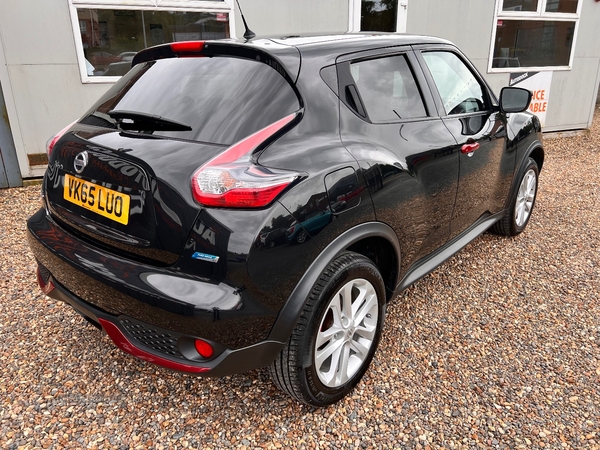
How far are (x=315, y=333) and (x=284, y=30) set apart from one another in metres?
5.56

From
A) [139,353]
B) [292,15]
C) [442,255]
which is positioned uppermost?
[292,15]

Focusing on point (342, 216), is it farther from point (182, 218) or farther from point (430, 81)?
point (430, 81)

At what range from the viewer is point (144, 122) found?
1.99 metres

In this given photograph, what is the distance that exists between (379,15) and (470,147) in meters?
5.05

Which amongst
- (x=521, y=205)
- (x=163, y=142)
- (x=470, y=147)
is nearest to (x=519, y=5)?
(x=521, y=205)

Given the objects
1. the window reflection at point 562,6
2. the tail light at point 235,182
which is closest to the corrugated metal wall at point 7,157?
the tail light at point 235,182

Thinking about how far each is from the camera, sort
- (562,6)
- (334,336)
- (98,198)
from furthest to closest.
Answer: (562,6)
(334,336)
(98,198)

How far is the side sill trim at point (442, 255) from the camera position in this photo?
2.62 meters

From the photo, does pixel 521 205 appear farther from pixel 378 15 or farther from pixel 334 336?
pixel 378 15

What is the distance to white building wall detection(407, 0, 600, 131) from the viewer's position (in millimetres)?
7406

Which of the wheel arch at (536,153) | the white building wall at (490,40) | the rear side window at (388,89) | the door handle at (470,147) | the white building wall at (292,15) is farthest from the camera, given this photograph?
the white building wall at (490,40)

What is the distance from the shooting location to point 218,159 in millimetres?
1720

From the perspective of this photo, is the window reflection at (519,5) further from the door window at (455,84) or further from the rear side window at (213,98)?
the rear side window at (213,98)

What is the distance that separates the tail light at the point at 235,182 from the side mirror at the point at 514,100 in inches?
89.3
